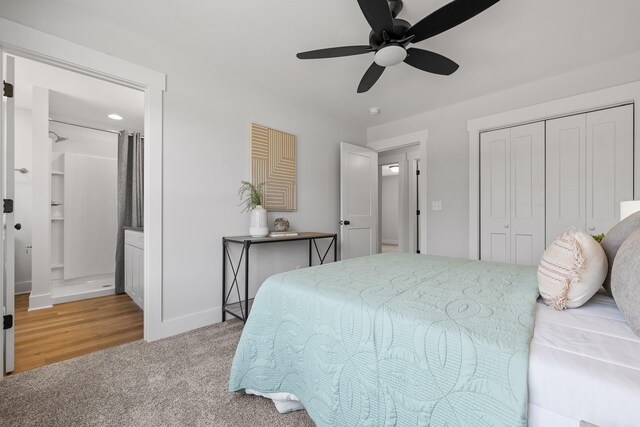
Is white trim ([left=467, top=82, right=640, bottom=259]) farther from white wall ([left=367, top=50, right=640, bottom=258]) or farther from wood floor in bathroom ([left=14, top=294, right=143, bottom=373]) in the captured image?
wood floor in bathroom ([left=14, top=294, right=143, bottom=373])

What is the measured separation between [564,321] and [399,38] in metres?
1.72

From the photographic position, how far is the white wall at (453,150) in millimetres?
2971

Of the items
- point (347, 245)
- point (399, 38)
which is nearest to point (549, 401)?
point (399, 38)

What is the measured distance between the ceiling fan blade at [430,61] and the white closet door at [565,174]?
5.58 ft

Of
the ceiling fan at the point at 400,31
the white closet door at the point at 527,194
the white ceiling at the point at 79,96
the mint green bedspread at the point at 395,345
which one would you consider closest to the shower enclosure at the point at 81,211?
the white ceiling at the point at 79,96

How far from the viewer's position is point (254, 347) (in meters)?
1.37

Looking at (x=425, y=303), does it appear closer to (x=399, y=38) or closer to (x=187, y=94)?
(x=399, y=38)

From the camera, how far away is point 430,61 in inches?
78.7

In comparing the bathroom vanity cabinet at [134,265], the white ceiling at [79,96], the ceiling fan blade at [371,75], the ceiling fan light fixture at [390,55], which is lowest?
the bathroom vanity cabinet at [134,265]

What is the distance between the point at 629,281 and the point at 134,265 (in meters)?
3.86

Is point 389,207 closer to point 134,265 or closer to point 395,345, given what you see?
point 134,265

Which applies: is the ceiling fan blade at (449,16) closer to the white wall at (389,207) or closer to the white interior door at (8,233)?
the white interior door at (8,233)

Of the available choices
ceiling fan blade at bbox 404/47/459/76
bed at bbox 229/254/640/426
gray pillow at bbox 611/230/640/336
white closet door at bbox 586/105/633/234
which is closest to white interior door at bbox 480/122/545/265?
white closet door at bbox 586/105/633/234

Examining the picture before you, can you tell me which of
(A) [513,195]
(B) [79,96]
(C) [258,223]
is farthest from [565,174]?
(B) [79,96]
